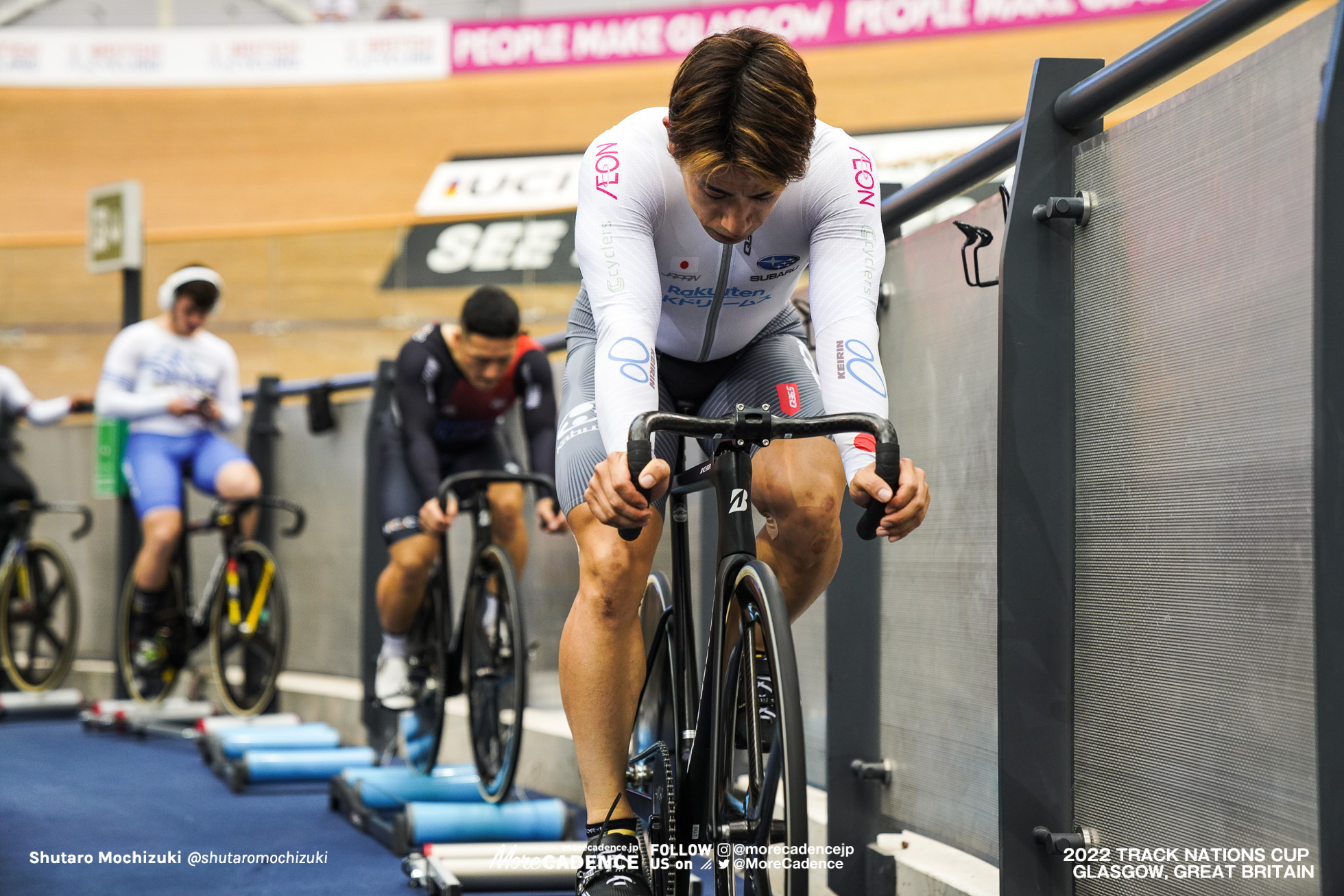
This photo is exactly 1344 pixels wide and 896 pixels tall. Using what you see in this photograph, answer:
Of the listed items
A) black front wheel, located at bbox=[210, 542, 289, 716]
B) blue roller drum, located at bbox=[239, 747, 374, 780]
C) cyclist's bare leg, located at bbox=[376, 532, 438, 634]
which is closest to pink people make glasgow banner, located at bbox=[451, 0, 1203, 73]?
black front wheel, located at bbox=[210, 542, 289, 716]

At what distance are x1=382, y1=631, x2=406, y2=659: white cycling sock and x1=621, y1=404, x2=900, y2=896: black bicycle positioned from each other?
2024mm

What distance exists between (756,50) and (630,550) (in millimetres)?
767

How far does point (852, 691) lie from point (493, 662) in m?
1.28

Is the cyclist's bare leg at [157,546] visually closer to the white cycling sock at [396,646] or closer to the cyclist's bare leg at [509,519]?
the white cycling sock at [396,646]

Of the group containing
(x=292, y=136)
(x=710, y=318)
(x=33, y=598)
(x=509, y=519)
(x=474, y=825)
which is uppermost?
(x=292, y=136)

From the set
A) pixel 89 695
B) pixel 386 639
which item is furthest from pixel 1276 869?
pixel 89 695

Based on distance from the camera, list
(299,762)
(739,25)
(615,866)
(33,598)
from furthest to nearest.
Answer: (739,25)
(33,598)
(299,762)
(615,866)

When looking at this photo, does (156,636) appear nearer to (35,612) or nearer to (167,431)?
(167,431)

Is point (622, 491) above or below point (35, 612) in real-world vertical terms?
above

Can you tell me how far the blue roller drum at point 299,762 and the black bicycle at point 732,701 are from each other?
7.75 feet

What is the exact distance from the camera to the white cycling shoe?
3.78m

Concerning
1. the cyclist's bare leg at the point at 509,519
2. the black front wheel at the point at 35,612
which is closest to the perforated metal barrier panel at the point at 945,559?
the cyclist's bare leg at the point at 509,519

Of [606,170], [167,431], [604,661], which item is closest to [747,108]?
[606,170]

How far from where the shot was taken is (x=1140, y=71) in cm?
162
